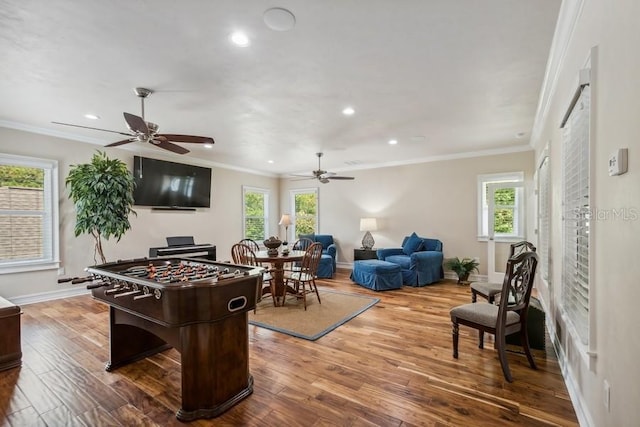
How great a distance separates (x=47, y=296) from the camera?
4668 mm

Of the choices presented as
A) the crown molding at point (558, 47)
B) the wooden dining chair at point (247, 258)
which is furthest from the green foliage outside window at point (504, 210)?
the wooden dining chair at point (247, 258)

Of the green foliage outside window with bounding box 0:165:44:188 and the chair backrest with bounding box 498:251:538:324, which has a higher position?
the green foliage outside window with bounding box 0:165:44:188

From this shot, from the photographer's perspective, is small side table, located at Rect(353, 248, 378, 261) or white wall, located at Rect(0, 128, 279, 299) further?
small side table, located at Rect(353, 248, 378, 261)

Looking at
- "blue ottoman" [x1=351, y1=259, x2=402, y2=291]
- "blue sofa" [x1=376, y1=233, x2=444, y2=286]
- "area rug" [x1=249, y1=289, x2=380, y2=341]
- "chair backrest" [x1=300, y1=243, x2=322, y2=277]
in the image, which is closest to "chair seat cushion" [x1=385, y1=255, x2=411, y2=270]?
"blue sofa" [x1=376, y1=233, x2=444, y2=286]

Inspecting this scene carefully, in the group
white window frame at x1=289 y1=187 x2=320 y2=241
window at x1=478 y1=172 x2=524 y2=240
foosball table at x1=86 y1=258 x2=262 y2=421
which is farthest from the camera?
white window frame at x1=289 y1=187 x2=320 y2=241

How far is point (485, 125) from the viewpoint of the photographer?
438 cm

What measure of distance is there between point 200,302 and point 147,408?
890 mm

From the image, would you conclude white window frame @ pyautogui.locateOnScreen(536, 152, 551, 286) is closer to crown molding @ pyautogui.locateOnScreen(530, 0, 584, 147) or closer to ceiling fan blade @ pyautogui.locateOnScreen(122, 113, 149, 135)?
crown molding @ pyautogui.locateOnScreen(530, 0, 584, 147)

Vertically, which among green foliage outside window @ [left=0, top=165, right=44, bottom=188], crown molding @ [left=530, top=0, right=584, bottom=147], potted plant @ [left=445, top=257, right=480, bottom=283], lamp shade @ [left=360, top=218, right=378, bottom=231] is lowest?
potted plant @ [left=445, top=257, right=480, bottom=283]

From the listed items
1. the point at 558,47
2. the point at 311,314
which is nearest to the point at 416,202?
the point at 311,314

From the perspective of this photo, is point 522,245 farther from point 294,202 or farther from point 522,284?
point 294,202

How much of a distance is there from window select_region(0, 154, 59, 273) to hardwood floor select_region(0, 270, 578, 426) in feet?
4.80

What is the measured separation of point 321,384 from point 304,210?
6.46 metres

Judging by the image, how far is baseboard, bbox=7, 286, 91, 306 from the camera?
4.41 m
